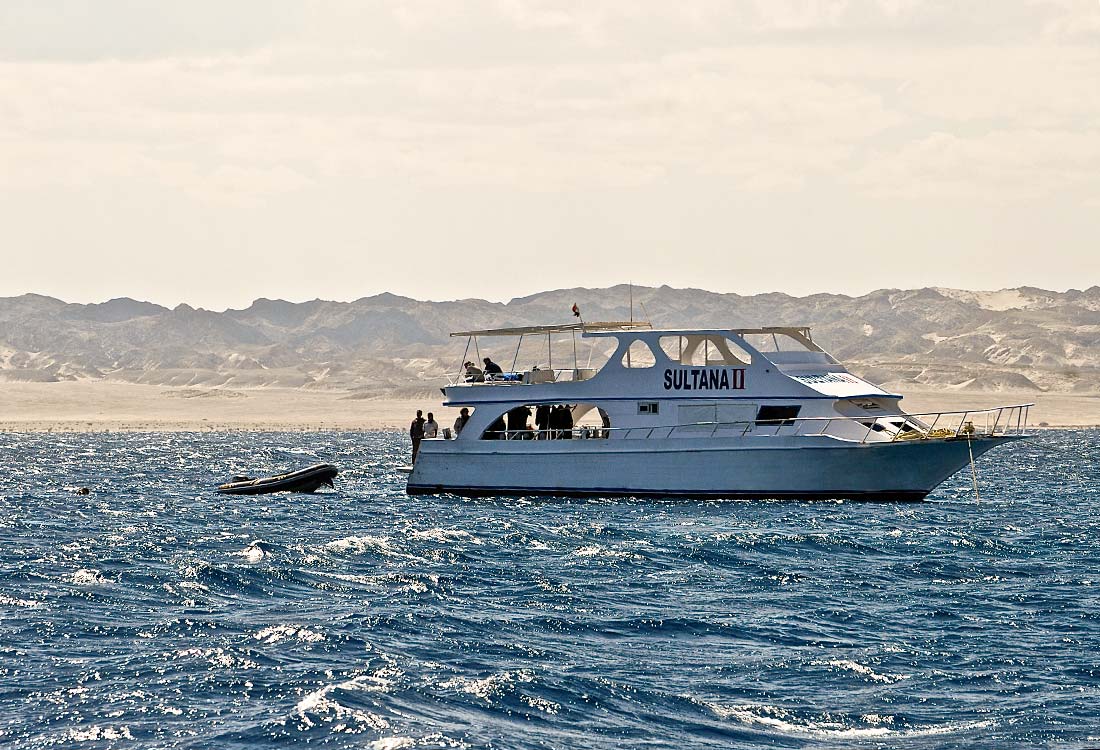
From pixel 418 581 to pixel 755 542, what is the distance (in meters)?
8.58

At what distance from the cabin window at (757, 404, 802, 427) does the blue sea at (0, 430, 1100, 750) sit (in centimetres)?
215

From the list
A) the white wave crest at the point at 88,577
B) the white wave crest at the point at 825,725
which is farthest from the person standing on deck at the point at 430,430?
the white wave crest at the point at 825,725

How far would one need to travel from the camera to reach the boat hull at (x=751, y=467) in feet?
131

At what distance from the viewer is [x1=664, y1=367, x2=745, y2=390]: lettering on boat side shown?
4122cm

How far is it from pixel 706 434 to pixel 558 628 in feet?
63.5

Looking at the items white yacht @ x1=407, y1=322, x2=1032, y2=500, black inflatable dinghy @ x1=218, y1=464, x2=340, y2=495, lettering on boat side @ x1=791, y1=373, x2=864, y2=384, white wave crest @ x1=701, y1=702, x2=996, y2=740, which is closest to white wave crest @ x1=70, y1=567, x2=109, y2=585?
white wave crest @ x1=701, y1=702, x2=996, y2=740

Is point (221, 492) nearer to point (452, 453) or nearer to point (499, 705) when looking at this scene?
point (452, 453)

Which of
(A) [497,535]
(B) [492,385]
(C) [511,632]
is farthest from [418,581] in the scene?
(B) [492,385]

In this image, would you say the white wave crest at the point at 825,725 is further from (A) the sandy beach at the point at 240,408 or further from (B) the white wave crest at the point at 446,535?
(A) the sandy beach at the point at 240,408

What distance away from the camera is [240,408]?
16650 centimetres

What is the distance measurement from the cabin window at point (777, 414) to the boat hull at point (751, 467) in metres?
0.61

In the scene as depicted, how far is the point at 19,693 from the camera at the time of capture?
17875mm

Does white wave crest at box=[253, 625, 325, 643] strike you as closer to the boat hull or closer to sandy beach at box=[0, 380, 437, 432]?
the boat hull

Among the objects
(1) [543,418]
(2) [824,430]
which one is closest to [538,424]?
(1) [543,418]
